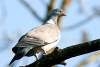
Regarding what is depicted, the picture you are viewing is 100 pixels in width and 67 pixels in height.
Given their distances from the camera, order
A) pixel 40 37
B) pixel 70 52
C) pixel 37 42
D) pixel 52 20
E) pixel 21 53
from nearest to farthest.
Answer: pixel 70 52
pixel 21 53
pixel 37 42
pixel 40 37
pixel 52 20

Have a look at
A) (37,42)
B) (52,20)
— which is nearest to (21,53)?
(37,42)

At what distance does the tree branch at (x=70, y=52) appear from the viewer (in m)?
3.33

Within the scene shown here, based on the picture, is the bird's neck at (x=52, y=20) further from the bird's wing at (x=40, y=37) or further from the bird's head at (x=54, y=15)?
the bird's wing at (x=40, y=37)

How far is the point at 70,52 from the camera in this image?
11.1 ft

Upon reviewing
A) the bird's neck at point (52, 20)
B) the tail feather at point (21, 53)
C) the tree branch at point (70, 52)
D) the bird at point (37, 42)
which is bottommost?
the bird's neck at point (52, 20)

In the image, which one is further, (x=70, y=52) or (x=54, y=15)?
(x=54, y=15)

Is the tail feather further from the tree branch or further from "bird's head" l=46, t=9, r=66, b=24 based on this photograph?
"bird's head" l=46, t=9, r=66, b=24

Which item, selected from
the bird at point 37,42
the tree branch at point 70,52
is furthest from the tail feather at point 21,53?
the tree branch at point 70,52

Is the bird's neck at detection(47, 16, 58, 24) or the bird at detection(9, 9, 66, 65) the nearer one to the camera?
the bird at detection(9, 9, 66, 65)

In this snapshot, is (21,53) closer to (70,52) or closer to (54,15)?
(70,52)

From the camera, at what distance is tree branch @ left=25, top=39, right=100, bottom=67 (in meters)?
3.33

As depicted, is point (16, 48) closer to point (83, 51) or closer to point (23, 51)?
point (23, 51)

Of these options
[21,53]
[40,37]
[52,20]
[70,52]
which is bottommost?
[52,20]

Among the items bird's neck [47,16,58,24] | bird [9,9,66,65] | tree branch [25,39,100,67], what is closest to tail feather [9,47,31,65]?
bird [9,9,66,65]
